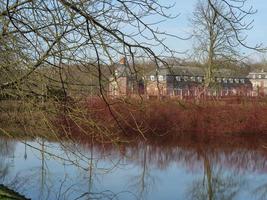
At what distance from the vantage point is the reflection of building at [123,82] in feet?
13.3

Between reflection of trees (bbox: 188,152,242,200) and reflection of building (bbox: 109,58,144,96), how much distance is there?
490 centimetres

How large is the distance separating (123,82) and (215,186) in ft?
21.5

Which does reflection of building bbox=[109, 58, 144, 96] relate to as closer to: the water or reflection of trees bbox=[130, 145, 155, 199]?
the water

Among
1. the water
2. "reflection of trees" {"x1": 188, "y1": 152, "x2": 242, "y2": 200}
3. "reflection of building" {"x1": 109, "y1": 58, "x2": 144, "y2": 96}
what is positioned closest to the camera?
"reflection of building" {"x1": 109, "y1": 58, "x2": 144, "y2": 96}

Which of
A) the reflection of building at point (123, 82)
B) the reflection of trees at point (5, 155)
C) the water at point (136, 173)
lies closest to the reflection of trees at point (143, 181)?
the water at point (136, 173)

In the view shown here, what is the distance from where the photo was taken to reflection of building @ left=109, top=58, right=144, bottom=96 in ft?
13.3

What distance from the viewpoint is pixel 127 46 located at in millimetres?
3607

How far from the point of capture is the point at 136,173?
432 inches

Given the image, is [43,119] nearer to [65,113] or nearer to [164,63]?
[65,113]

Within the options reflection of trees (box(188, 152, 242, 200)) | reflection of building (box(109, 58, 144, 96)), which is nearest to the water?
reflection of trees (box(188, 152, 242, 200))

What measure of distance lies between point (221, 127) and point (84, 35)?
16651mm

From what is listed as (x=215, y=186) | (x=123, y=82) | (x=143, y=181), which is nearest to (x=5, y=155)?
(x=143, y=181)

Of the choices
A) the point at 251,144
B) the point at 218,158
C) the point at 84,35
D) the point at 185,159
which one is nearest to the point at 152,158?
the point at 185,159

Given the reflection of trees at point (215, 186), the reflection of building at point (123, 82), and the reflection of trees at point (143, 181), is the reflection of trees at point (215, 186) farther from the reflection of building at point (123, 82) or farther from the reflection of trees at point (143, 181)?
the reflection of building at point (123, 82)
